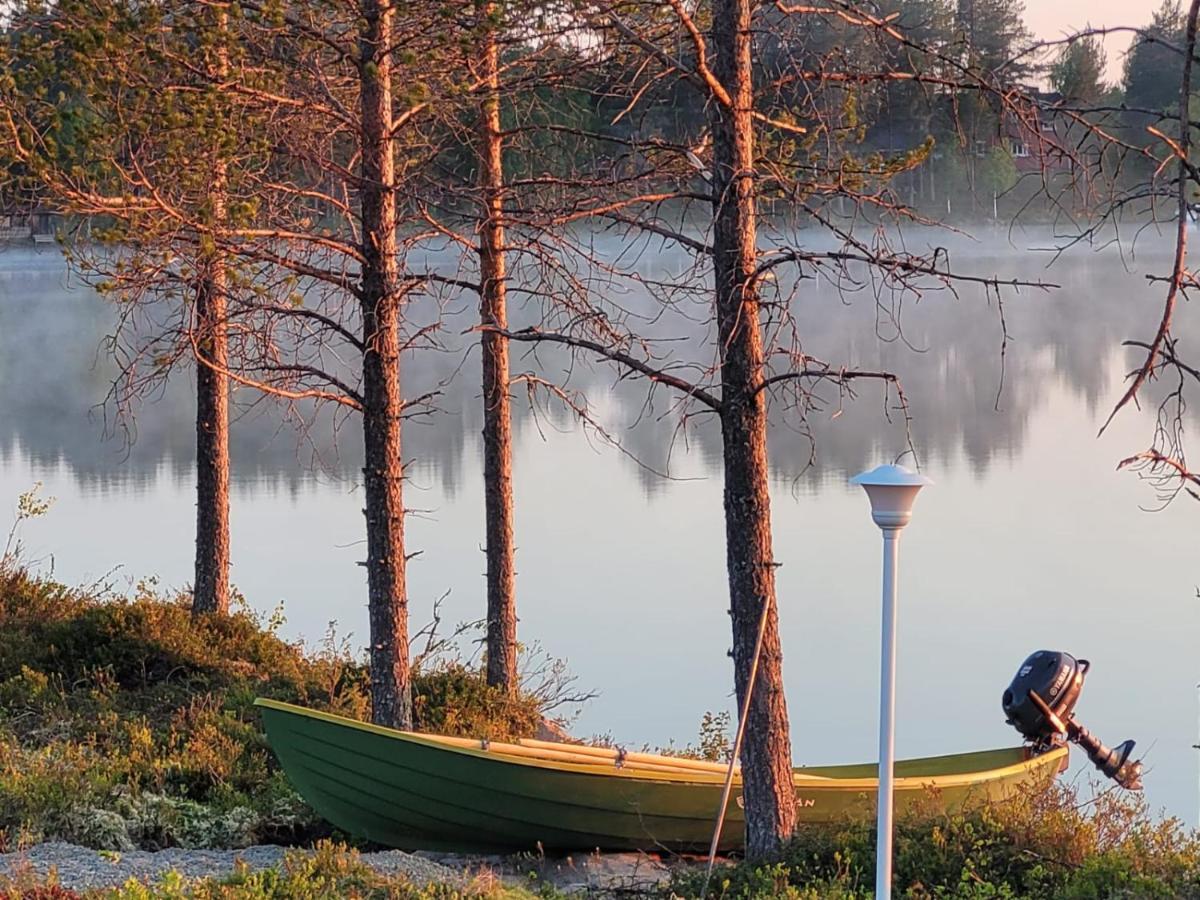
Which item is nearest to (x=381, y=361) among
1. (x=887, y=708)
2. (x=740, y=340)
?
(x=740, y=340)

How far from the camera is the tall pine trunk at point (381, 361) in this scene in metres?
9.62

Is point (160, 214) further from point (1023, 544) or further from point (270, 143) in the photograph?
point (1023, 544)

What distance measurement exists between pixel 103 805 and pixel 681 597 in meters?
11.1

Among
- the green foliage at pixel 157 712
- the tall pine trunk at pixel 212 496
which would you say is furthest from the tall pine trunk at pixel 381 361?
the tall pine trunk at pixel 212 496

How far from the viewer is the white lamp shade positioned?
18.7 ft

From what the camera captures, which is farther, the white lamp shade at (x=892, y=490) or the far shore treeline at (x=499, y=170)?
the far shore treeline at (x=499, y=170)

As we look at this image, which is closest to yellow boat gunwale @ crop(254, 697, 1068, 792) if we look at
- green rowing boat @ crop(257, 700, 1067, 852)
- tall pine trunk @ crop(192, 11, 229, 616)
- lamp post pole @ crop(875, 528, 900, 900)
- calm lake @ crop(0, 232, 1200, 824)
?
green rowing boat @ crop(257, 700, 1067, 852)

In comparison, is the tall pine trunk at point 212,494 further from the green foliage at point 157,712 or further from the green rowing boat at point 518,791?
the green rowing boat at point 518,791

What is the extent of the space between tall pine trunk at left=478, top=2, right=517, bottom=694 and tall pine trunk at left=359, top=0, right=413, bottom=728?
46.8 inches

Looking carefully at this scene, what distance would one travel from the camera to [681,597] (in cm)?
1905

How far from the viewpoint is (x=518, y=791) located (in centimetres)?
848

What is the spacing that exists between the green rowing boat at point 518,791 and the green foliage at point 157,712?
60cm

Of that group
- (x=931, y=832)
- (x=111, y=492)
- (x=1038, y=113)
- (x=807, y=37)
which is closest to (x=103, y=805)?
(x=931, y=832)

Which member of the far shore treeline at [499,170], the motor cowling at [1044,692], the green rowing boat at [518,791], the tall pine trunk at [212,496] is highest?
the far shore treeline at [499,170]
